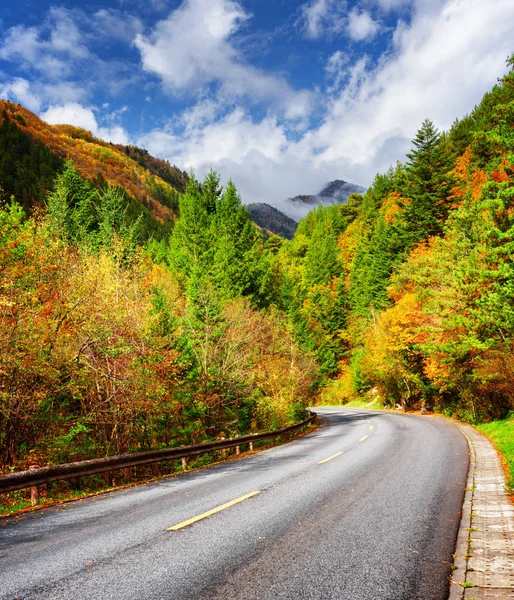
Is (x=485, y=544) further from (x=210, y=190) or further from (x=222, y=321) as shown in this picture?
(x=210, y=190)

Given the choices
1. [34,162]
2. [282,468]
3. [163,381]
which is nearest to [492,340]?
[282,468]

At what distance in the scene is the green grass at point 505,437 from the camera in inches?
384

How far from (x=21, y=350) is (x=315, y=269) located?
186ft

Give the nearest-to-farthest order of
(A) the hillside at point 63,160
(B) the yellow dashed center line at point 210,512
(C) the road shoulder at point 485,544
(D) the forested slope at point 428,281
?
(C) the road shoulder at point 485,544
(B) the yellow dashed center line at point 210,512
(D) the forested slope at point 428,281
(A) the hillside at point 63,160

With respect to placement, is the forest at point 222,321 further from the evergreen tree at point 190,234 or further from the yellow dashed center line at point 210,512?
the yellow dashed center line at point 210,512

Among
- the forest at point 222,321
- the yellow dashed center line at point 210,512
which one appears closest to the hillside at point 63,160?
the forest at point 222,321

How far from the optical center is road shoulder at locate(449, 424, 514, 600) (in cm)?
370

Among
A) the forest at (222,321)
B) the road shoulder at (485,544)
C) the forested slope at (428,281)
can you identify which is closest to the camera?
the road shoulder at (485,544)

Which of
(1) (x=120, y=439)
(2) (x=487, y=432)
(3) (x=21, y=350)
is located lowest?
(2) (x=487, y=432)

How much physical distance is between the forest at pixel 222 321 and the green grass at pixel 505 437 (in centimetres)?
201

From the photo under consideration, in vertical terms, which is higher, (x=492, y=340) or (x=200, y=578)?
(x=492, y=340)

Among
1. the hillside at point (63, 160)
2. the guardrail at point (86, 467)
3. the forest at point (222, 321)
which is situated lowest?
the guardrail at point (86, 467)

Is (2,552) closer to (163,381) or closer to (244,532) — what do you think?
(244,532)

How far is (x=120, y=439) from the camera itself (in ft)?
42.5
